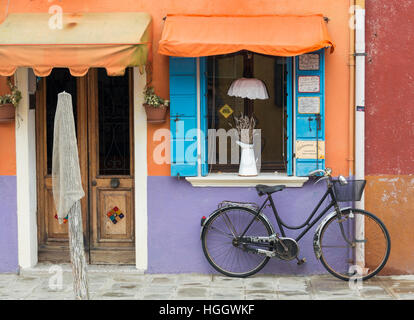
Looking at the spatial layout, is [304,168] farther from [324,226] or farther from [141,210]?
[141,210]

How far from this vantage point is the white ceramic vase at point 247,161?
824 centimetres

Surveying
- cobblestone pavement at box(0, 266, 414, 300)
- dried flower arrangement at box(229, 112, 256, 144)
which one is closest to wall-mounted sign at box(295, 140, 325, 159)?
dried flower arrangement at box(229, 112, 256, 144)

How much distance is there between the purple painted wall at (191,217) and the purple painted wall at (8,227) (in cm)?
167

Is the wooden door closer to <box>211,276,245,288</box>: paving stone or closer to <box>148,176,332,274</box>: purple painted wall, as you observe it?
<box>148,176,332,274</box>: purple painted wall

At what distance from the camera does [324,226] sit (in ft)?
25.6

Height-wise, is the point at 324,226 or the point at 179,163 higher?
the point at 179,163

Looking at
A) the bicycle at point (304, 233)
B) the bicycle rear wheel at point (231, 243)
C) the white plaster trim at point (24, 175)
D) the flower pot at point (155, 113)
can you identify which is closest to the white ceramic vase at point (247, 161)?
the bicycle at point (304, 233)

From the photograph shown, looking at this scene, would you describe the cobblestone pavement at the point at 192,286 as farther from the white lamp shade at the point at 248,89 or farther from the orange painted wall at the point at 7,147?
the white lamp shade at the point at 248,89

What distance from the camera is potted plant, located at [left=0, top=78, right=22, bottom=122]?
8148 mm

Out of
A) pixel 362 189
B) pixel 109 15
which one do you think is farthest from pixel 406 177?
pixel 109 15

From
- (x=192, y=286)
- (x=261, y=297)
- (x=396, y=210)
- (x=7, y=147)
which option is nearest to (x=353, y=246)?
(x=396, y=210)

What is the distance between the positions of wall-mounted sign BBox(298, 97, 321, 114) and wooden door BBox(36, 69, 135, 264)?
6.96 ft

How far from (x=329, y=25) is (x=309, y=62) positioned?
1.63ft

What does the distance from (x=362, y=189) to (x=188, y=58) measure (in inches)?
98.4
